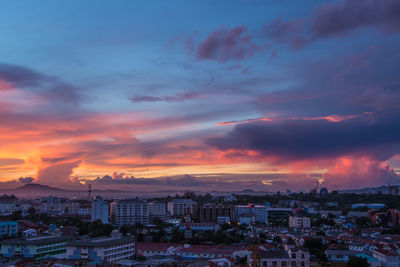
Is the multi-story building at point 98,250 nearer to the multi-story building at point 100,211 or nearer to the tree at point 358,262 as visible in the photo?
the tree at point 358,262

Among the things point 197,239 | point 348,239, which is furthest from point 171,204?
point 348,239

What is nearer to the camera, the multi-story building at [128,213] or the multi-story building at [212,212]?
the multi-story building at [128,213]

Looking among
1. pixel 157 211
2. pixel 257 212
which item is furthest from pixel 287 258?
pixel 157 211

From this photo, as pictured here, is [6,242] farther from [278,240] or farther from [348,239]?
[348,239]

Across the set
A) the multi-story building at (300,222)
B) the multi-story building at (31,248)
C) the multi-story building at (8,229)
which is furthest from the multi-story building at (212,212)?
the multi-story building at (31,248)

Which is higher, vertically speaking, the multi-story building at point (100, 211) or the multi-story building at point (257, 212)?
the multi-story building at point (100, 211)

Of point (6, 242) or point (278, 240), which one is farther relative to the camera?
point (278, 240)

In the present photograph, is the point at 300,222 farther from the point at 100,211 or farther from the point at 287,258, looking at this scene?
the point at 287,258
